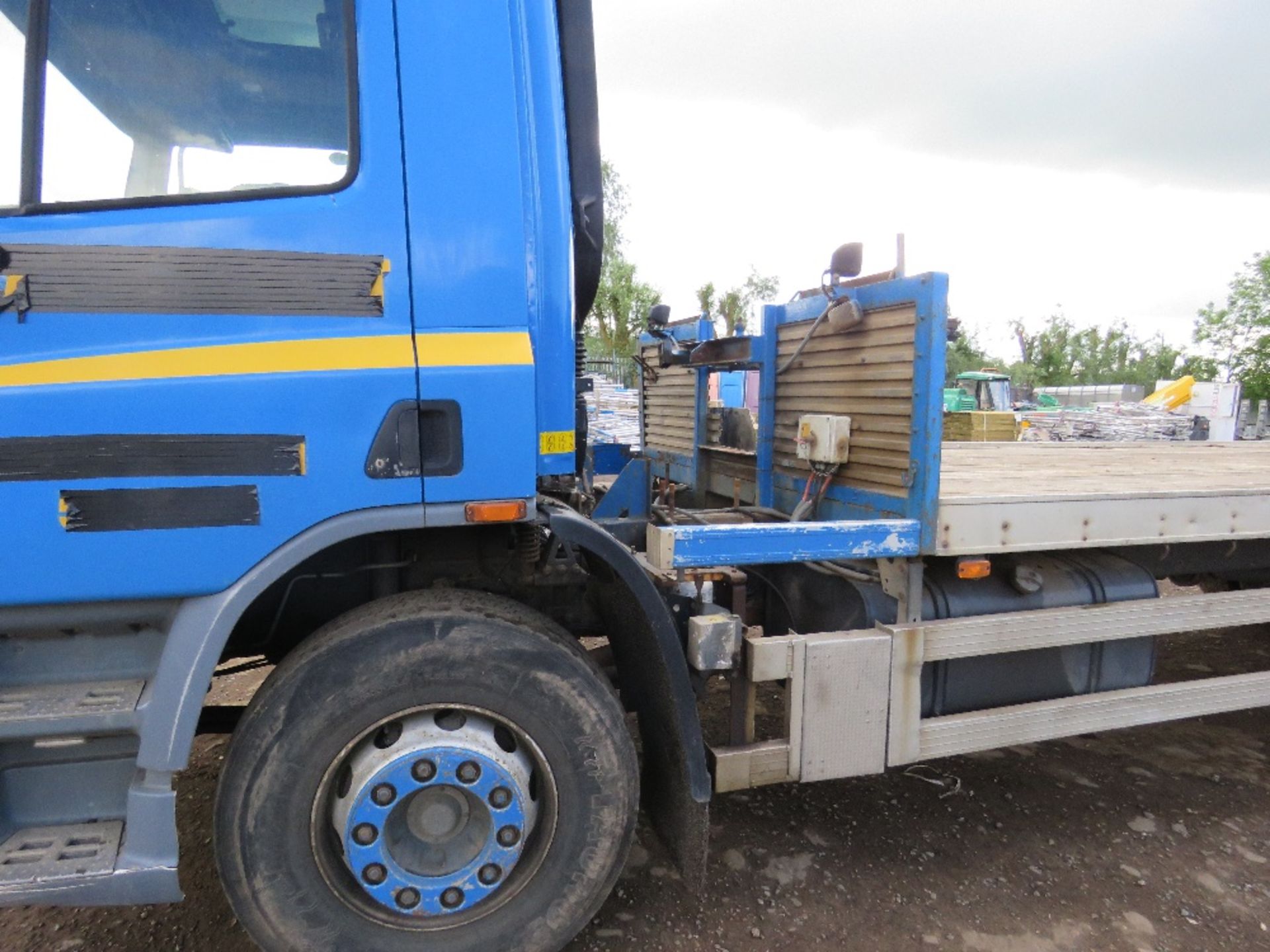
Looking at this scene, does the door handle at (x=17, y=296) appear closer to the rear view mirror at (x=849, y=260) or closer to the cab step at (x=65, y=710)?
the cab step at (x=65, y=710)

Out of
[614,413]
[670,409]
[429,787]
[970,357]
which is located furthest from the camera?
[970,357]

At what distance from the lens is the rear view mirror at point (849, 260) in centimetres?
293

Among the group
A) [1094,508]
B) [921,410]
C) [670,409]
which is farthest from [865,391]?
[670,409]

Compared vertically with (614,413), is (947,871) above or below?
below

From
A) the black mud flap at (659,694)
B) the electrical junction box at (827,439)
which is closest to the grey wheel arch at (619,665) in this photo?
the black mud flap at (659,694)

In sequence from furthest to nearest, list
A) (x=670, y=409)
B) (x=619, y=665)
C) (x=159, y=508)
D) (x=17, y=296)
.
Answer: (x=670, y=409) < (x=619, y=665) < (x=159, y=508) < (x=17, y=296)

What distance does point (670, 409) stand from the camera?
4777 mm

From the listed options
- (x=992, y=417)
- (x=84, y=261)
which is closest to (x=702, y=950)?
(x=84, y=261)

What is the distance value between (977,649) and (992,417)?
1145 cm

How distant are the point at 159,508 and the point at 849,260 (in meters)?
2.40

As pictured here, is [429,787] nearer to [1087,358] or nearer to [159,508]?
[159,508]

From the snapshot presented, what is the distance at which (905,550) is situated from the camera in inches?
103

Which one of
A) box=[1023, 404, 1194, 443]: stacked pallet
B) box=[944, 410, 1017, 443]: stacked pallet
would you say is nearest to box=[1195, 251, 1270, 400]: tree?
box=[1023, 404, 1194, 443]: stacked pallet

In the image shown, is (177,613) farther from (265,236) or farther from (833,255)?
(833,255)
